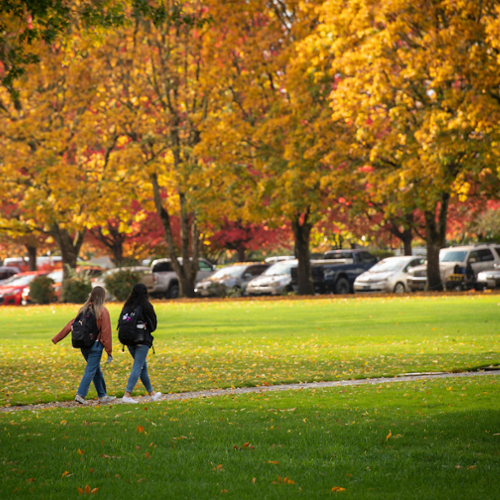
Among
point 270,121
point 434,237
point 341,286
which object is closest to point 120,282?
point 270,121

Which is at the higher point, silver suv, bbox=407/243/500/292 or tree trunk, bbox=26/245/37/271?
tree trunk, bbox=26/245/37/271

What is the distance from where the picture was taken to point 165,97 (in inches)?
1220

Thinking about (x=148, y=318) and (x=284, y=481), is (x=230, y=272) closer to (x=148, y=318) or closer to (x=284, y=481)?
(x=148, y=318)

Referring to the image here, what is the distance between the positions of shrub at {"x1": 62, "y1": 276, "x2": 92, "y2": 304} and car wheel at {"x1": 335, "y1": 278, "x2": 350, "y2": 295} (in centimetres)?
1119

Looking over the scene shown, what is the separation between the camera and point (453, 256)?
32.2m

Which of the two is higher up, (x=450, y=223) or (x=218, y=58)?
(x=218, y=58)

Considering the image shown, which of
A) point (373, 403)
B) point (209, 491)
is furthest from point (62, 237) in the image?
point (209, 491)

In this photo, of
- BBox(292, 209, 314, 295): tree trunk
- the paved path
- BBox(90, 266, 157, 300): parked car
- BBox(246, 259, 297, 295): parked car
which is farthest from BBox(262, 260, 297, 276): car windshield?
the paved path

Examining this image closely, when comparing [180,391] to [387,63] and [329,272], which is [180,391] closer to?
[387,63]

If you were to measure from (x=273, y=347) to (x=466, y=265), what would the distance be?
19097 mm

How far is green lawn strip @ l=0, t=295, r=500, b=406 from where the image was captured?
10719mm

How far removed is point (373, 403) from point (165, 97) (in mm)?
24647

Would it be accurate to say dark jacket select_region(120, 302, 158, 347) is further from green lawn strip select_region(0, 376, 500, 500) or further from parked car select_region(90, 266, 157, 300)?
parked car select_region(90, 266, 157, 300)

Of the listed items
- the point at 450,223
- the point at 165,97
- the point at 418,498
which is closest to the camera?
the point at 418,498
